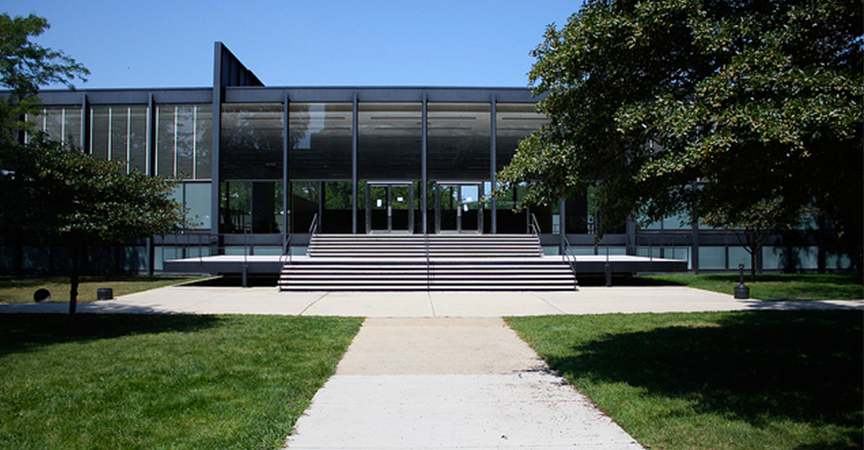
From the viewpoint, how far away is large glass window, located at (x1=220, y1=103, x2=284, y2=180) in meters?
22.9

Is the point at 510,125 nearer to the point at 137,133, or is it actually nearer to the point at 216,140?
the point at 216,140

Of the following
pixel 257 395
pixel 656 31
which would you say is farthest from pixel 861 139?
pixel 257 395

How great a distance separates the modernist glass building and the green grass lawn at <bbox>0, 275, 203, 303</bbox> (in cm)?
221

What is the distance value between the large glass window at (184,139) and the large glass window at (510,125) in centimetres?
1186

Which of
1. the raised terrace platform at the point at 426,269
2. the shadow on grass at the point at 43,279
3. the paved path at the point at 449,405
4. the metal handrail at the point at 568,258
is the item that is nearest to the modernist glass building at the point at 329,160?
the metal handrail at the point at 568,258

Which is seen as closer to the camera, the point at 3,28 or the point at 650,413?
the point at 650,413

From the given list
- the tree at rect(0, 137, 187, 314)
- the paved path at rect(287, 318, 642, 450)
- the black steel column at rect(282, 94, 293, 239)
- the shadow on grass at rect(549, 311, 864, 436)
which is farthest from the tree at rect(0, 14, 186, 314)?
the black steel column at rect(282, 94, 293, 239)

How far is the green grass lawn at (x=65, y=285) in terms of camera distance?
1490cm

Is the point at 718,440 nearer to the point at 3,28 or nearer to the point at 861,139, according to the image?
the point at 861,139

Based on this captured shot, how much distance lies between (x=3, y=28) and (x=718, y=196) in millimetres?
14885

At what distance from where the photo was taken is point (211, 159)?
23000mm

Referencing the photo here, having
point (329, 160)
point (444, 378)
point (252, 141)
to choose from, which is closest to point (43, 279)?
Result: point (252, 141)

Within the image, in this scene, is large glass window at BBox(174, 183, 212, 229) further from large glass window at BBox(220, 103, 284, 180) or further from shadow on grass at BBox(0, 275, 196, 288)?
shadow on grass at BBox(0, 275, 196, 288)

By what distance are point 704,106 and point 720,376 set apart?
2975 mm
